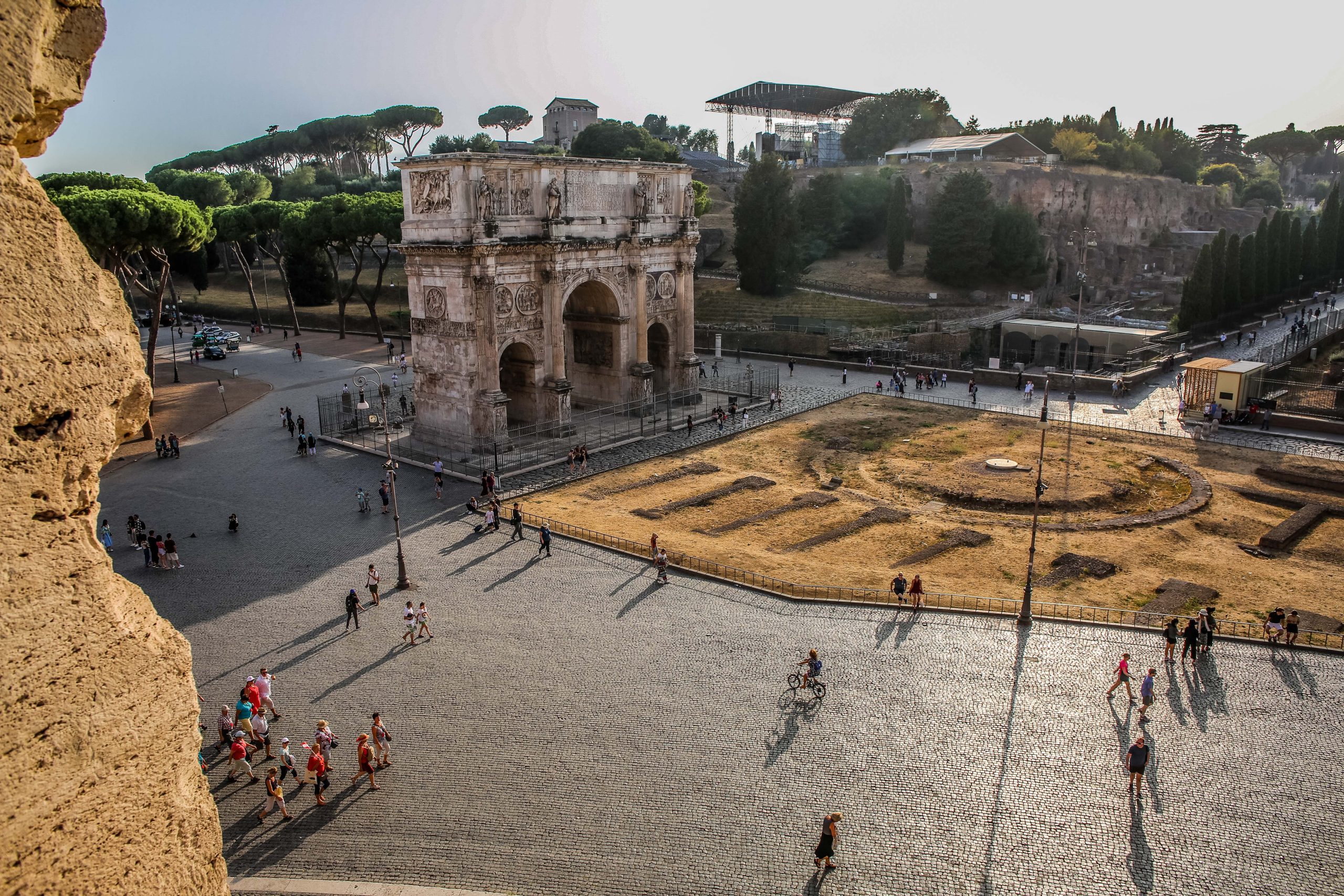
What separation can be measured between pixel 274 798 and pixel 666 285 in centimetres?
3366

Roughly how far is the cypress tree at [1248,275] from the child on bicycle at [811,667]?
5935 cm

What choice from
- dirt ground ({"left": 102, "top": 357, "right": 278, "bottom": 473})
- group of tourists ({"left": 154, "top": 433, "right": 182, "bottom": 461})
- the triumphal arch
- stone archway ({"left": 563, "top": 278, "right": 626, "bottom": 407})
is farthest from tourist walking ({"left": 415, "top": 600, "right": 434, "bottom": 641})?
stone archway ({"left": 563, "top": 278, "right": 626, "bottom": 407})

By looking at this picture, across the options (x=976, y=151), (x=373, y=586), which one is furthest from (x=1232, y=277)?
(x=373, y=586)

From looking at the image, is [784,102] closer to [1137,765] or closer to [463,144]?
[463,144]

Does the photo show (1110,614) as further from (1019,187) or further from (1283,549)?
(1019,187)

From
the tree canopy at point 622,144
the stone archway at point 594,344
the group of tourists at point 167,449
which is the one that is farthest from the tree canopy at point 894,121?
the group of tourists at point 167,449

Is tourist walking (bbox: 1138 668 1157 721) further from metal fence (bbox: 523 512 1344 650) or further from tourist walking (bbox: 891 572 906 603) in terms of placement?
tourist walking (bbox: 891 572 906 603)

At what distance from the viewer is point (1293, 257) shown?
236 ft

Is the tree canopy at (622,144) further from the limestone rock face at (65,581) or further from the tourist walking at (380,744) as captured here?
the limestone rock face at (65,581)

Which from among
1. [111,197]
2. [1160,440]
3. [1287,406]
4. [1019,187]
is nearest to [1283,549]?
[1160,440]

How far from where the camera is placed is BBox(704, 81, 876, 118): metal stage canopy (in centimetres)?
11550

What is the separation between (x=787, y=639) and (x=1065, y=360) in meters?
47.3

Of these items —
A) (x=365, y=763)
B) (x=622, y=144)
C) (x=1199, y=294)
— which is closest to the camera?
(x=365, y=763)

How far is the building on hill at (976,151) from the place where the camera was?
98625 mm
